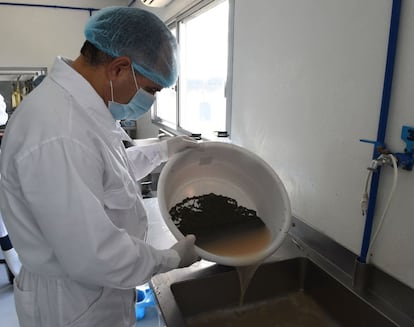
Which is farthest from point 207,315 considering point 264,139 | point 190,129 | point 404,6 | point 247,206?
point 190,129

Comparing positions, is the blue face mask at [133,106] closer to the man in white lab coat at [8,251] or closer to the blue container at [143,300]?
the blue container at [143,300]

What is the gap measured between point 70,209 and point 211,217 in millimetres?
534

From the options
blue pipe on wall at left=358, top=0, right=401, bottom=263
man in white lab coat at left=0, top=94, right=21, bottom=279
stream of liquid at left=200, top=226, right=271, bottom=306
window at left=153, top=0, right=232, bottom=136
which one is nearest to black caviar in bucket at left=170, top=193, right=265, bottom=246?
stream of liquid at left=200, top=226, right=271, bottom=306

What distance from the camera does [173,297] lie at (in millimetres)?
990

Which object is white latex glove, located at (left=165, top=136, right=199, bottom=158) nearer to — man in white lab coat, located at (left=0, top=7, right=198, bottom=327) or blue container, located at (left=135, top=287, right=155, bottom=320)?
man in white lab coat, located at (left=0, top=7, right=198, bottom=327)

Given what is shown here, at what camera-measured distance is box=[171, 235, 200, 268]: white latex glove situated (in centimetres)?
88

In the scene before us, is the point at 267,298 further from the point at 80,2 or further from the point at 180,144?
the point at 80,2

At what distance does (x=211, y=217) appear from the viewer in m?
1.11

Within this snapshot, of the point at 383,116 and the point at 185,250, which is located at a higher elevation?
the point at 383,116

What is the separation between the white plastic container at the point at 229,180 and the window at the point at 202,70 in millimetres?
682

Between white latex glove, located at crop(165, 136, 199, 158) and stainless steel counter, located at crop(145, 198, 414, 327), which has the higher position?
white latex glove, located at crop(165, 136, 199, 158)

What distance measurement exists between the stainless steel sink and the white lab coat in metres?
0.19

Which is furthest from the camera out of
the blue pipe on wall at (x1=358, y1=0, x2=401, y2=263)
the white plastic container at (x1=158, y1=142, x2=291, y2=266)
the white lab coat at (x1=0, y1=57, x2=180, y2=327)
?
the white plastic container at (x1=158, y1=142, x2=291, y2=266)

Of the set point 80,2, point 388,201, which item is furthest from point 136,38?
point 80,2
